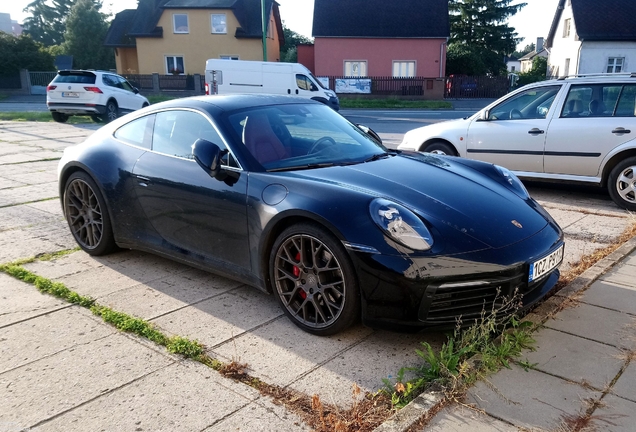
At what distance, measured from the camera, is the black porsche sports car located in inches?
131

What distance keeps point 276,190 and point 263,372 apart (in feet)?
3.93

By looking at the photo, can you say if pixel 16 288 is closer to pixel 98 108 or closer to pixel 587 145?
pixel 587 145

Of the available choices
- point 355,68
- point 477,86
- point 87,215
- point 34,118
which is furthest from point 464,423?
point 355,68

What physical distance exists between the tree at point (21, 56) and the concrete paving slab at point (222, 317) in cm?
4175

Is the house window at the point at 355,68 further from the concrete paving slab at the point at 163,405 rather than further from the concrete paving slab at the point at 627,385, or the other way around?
the concrete paving slab at the point at 163,405

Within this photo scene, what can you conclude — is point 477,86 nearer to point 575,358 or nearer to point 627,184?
point 627,184

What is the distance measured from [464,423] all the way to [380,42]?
39064 millimetres

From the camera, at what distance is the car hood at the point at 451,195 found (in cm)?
355

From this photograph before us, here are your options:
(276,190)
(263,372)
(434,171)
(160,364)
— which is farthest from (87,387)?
(434,171)

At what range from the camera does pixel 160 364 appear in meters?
3.32

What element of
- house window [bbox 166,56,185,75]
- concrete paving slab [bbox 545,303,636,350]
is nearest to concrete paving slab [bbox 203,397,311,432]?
concrete paving slab [bbox 545,303,636,350]

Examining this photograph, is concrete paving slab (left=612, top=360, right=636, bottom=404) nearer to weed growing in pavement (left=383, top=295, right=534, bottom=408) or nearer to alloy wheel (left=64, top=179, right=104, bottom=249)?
weed growing in pavement (left=383, top=295, right=534, bottom=408)

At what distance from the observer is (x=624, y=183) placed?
7.06 meters

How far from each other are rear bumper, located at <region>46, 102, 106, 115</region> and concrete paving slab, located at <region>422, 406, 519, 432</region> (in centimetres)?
1784
